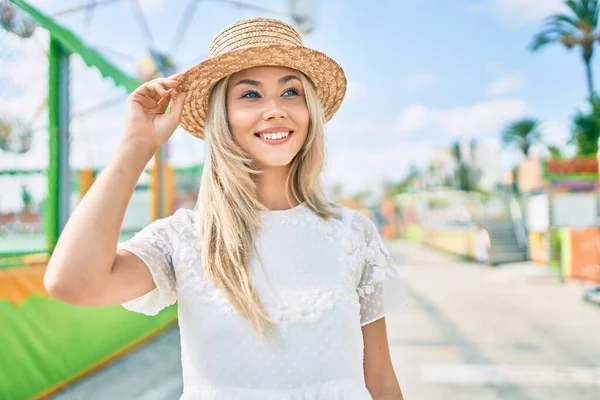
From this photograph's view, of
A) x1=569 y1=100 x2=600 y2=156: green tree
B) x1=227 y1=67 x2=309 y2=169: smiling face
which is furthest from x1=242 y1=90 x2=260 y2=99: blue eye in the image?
x1=569 y1=100 x2=600 y2=156: green tree

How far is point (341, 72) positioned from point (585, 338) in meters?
5.74

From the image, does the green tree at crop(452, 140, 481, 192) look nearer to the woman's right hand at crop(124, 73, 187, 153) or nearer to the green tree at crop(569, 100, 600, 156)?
the green tree at crop(569, 100, 600, 156)

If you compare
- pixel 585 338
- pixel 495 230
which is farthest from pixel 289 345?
pixel 495 230

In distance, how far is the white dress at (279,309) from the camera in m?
1.24

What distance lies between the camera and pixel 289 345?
1261 millimetres

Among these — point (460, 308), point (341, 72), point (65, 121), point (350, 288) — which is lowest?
point (460, 308)

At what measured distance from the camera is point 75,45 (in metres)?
4.43

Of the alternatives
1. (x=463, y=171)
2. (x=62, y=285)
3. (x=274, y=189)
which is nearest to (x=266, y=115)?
(x=274, y=189)

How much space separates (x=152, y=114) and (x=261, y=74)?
12.6 inches

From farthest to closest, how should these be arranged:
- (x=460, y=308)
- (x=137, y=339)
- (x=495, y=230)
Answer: (x=495, y=230)
(x=460, y=308)
(x=137, y=339)

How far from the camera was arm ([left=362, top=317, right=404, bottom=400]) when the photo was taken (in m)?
1.43

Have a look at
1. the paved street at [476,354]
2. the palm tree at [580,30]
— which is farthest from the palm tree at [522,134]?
the paved street at [476,354]

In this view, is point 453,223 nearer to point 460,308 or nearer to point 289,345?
point 460,308

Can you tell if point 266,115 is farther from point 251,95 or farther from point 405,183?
point 405,183
